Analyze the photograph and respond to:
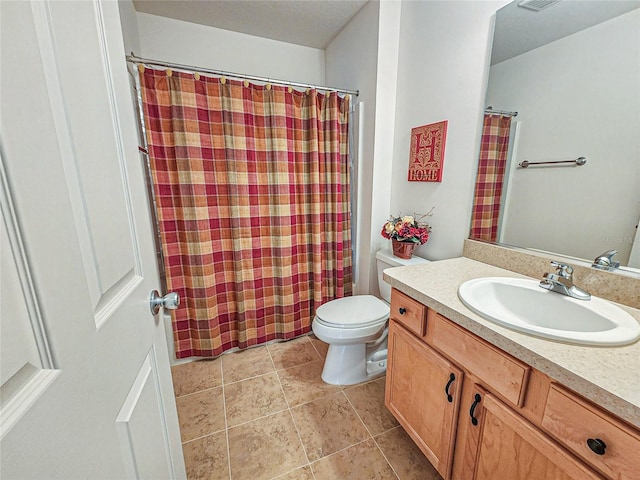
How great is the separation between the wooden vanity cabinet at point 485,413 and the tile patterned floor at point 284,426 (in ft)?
0.71

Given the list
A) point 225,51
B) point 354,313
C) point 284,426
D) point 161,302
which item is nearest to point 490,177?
point 354,313

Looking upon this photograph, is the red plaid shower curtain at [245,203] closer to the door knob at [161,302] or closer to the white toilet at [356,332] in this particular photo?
the white toilet at [356,332]

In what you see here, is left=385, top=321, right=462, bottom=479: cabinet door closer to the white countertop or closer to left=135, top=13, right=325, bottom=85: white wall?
the white countertop

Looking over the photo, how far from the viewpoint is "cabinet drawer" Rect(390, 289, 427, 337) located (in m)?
1.07

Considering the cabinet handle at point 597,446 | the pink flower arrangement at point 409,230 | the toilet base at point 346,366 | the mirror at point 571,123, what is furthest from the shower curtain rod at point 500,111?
the toilet base at point 346,366

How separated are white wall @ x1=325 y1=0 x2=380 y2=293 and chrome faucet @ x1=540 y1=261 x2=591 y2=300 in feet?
3.72

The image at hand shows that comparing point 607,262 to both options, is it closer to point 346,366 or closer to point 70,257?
point 346,366

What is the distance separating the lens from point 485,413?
0.85 m

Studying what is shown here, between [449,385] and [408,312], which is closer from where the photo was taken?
[449,385]

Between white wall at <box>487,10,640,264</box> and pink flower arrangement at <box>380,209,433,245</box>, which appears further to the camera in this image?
pink flower arrangement at <box>380,209,433,245</box>

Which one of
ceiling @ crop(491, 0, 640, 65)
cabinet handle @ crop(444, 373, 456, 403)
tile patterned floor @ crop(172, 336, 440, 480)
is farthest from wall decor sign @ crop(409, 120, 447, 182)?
tile patterned floor @ crop(172, 336, 440, 480)

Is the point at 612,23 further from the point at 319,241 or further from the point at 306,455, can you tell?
the point at 306,455

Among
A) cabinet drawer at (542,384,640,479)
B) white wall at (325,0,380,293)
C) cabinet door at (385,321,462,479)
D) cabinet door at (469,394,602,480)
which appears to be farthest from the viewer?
white wall at (325,0,380,293)

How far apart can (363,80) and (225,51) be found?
107 centimetres
